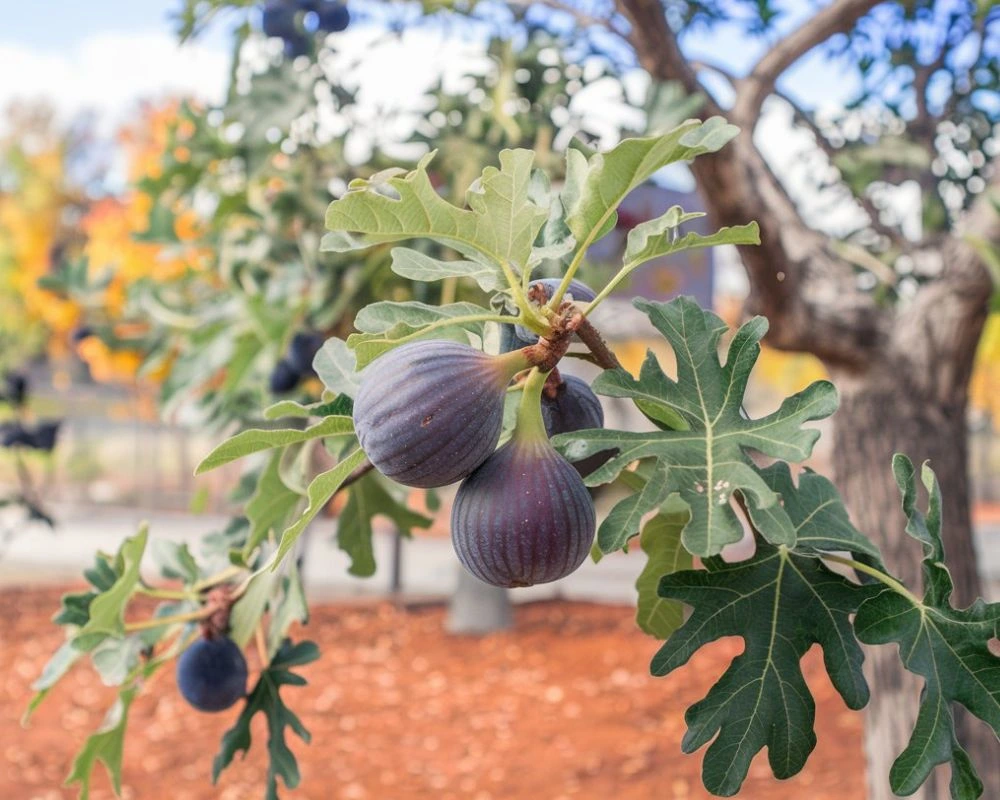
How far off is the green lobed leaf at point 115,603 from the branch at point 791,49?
1.70 meters

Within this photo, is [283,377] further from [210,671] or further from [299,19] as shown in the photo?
[210,671]

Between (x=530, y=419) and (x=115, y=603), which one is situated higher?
(x=530, y=419)

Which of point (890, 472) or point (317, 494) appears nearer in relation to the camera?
point (317, 494)

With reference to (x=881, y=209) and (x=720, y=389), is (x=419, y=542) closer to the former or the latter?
(x=881, y=209)

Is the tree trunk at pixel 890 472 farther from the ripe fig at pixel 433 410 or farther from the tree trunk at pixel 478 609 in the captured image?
the tree trunk at pixel 478 609

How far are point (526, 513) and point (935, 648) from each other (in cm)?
41

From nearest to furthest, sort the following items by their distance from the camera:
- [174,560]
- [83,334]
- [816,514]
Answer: [816,514] → [174,560] → [83,334]

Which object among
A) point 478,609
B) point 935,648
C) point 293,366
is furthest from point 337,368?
point 478,609

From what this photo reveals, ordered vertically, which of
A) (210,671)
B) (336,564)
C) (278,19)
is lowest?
(336,564)

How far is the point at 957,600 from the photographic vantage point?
233 centimetres

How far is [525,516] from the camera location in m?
0.73

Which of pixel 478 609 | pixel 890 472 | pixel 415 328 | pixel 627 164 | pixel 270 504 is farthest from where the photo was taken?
pixel 478 609

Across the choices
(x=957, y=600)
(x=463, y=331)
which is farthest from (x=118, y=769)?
(x=957, y=600)

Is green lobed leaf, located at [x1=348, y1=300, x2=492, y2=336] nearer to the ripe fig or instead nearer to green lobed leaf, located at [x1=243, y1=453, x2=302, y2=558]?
the ripe fig
